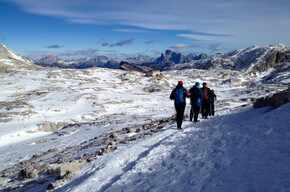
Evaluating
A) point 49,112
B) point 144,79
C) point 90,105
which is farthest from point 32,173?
point 144,79

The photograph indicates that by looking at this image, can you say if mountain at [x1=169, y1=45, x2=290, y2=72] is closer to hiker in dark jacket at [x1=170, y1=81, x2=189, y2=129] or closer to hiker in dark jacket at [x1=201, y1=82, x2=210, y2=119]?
hiker in dark jacket at [x1=201, y1=82, x2=210, y2=119]

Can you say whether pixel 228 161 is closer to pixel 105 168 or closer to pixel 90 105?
pixel 105 168

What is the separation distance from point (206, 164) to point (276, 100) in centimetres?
910

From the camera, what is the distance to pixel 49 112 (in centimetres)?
3769

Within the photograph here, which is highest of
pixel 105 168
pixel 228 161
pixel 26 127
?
pixel 228 161

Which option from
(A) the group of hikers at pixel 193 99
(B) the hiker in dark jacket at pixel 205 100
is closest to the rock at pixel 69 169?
(A) the group of hikers at pixel 193 99

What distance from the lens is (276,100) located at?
12.4 m

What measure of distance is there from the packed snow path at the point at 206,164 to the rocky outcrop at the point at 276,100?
2.38 meters

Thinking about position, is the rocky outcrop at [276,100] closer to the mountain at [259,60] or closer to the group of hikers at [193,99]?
the group of hikers at [193,99]

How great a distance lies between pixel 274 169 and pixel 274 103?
360 inches

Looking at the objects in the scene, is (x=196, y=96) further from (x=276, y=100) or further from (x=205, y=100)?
(x=276, y=100)

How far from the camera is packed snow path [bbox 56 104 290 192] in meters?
5.12

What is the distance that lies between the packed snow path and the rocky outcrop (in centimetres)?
238

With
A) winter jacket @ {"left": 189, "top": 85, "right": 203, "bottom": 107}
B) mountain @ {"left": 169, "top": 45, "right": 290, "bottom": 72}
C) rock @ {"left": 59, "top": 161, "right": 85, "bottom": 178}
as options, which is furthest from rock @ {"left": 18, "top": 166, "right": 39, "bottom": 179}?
mountain @ {"left": 169, "top": 45, "right": 290, "bottom": 72}
